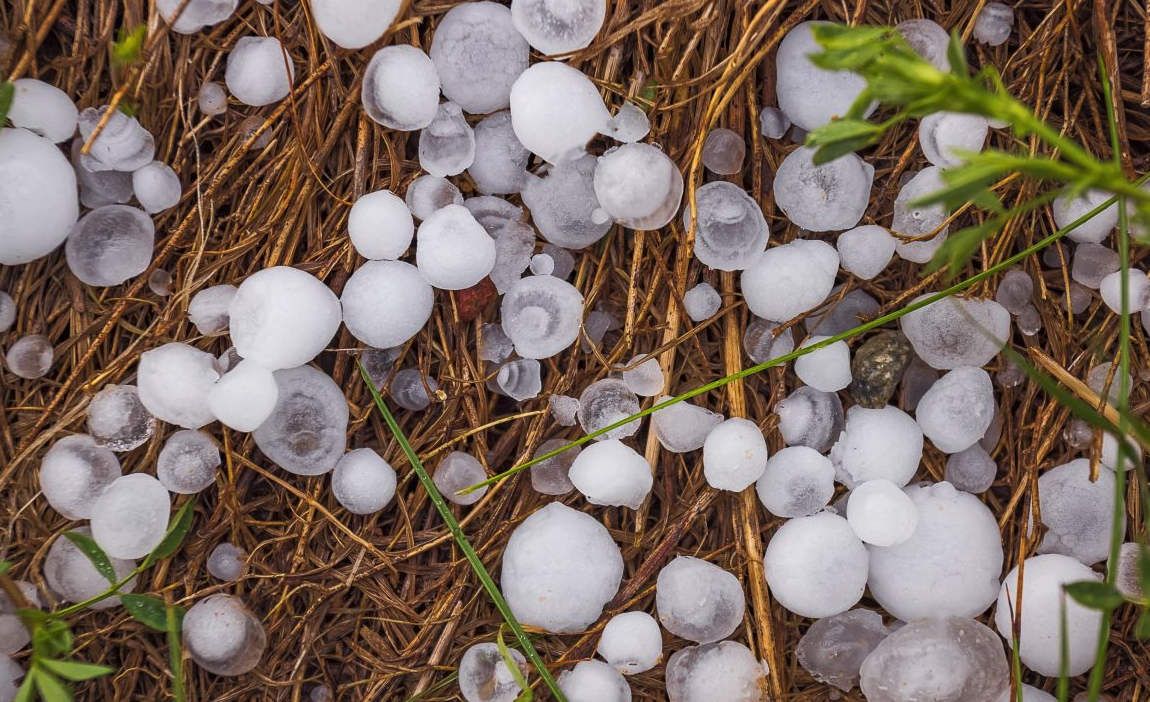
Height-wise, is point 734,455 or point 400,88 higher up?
point 400,88

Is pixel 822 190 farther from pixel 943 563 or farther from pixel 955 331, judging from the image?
pixel 943 563

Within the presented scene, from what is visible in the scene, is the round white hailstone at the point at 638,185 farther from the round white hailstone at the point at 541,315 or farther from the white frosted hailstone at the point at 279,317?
the white frosted hailstone at the point at 279,317

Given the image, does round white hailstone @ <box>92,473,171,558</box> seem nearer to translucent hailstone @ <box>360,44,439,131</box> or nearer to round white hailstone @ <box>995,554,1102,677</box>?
translucent hailstone @ <box>360,44,439,131</box>

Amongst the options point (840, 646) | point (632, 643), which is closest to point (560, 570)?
point (632, 643)

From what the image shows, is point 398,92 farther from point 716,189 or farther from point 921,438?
point 921,438

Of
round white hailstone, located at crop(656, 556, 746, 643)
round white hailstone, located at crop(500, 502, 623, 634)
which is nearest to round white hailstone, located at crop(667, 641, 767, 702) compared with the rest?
round white hailstone, located at crop(656, 556, 746, 643)

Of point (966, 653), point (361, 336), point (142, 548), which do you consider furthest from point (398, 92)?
point (966, 653)

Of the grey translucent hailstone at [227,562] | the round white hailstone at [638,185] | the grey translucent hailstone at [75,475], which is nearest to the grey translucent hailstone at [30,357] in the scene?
the grey translucent hailstone at [75,475]
